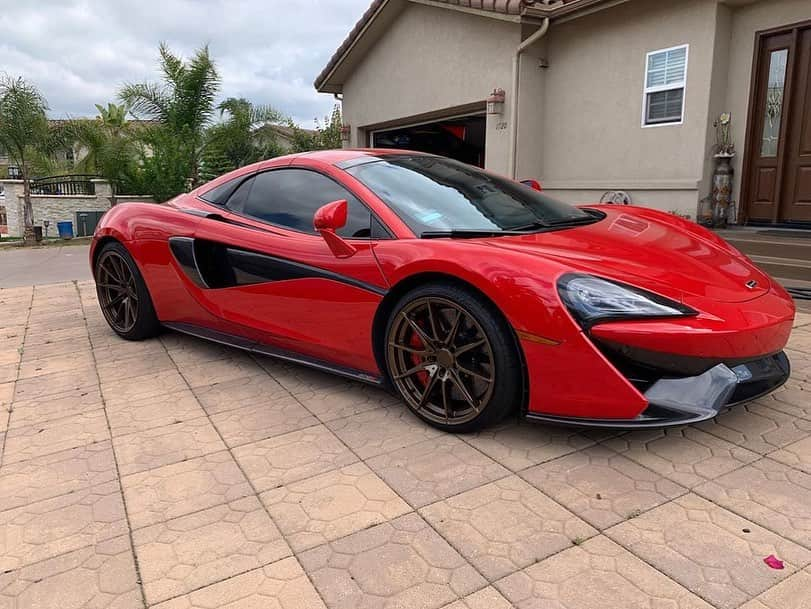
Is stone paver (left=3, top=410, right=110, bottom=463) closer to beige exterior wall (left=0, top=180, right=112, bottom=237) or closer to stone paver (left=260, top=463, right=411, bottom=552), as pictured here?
stone paver (left=260, top=463, right=411, bottom=552)

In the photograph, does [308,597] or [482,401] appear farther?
[482,401]

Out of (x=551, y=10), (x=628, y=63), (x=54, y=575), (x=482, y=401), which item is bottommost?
(x=54, y=575)

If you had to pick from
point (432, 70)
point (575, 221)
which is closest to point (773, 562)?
point (575, 221)

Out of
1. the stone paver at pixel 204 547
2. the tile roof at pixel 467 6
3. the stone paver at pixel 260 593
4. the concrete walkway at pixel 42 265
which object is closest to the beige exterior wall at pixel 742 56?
the tile roof at pixel 467 6

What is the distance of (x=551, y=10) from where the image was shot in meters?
8.05

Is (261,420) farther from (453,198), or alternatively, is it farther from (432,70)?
(432,70)

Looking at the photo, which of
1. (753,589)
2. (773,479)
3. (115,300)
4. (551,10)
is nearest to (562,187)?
(551,10)

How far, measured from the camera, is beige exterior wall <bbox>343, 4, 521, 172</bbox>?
9055 mm

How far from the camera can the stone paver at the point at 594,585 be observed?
162 centimetres

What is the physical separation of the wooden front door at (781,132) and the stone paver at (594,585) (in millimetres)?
5892

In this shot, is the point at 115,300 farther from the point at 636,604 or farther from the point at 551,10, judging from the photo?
the point at 551,10

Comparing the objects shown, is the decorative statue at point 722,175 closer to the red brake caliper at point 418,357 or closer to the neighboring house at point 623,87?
the neighboring house at point 623,87

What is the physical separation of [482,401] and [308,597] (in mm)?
1090

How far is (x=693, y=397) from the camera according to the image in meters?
2.22
